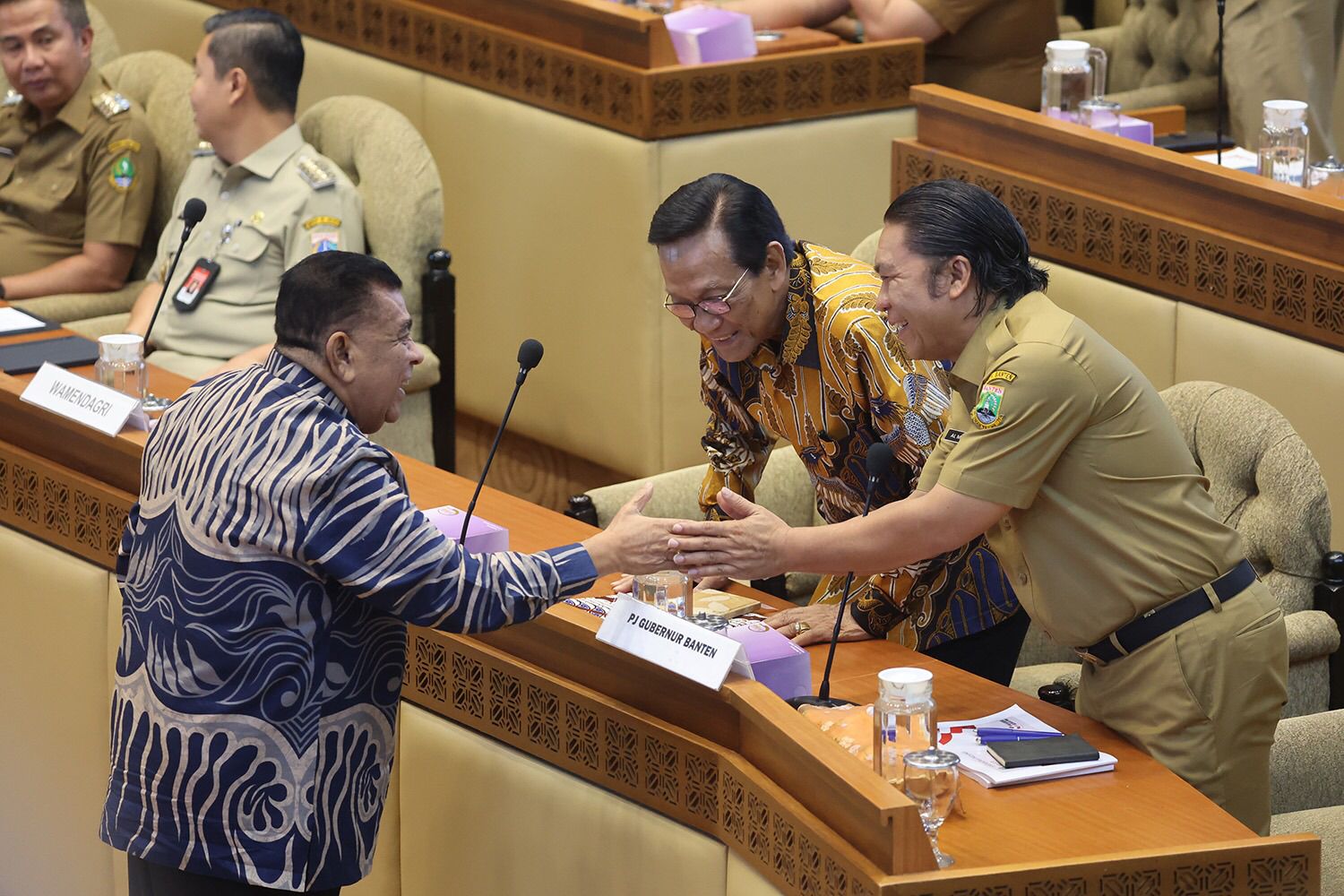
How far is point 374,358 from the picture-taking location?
2186mm

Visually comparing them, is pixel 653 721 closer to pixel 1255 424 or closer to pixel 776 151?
pixel 1255 424

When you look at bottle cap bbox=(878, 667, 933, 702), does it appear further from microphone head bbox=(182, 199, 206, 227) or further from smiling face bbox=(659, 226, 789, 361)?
microphone head bbox=(182, 199, 206, 227)

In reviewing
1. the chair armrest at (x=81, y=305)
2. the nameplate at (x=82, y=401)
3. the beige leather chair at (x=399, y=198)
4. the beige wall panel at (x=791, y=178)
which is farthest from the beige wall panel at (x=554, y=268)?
the nameplate at (x=82, y=401)

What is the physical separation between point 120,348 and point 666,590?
132 centimetres

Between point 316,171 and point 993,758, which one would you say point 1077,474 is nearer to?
point 993,758

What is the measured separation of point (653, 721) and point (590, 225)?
2387mm

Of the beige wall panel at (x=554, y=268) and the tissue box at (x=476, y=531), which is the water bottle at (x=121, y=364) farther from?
the beige wall panel at (x=554, y=268)

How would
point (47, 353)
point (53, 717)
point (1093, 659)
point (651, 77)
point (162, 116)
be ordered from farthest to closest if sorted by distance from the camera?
point (162, 116)
point (651, 77)
point (47, 353)
point (53, 717)
point (1093, 659)

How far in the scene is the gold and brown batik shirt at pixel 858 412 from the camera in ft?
8.45

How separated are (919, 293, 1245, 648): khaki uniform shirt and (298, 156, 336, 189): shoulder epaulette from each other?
2.12m

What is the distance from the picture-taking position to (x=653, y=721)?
2.30 metres

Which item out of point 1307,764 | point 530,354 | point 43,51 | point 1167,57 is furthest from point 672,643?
point 1167,57

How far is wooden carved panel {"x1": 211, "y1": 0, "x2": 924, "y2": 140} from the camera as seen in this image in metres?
4.37

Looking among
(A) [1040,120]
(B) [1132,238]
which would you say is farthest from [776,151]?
(B) [1132,238]
